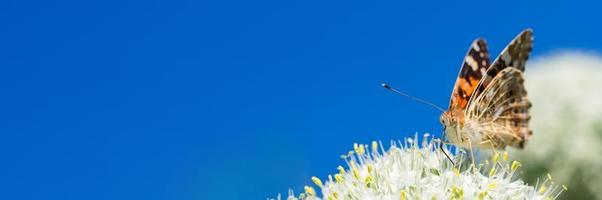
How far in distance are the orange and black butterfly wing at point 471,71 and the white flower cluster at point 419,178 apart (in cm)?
30

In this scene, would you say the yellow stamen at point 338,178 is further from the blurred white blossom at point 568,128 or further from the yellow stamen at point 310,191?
the blurred white blossom at point 568,128

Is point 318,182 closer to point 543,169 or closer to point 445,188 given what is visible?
point 445,188

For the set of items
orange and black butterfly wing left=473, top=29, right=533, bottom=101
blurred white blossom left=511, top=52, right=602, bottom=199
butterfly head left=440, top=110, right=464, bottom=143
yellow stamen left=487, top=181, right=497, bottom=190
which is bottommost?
yellow stamen left=487, top=181, right=497, bottom=190

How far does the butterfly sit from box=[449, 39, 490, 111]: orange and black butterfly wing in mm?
52

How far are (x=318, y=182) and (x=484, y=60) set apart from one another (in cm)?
125

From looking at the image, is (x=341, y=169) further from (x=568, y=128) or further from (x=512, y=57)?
(x=568, y=128)

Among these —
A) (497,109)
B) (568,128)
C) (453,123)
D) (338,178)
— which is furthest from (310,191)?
(568,128)

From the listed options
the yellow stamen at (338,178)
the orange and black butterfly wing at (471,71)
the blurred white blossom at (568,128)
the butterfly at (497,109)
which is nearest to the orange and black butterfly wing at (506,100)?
the butterfly at (497,109)

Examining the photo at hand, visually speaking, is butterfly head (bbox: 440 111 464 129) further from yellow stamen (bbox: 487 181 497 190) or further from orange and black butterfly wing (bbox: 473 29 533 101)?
yellow stamen (bbox: 487 181 497 190)

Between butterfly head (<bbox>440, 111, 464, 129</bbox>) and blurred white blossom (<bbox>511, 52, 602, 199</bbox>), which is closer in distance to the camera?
butterfly head (<bbox>440, 111, 464, 129</bbox>)

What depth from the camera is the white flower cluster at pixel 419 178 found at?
14.2 ft

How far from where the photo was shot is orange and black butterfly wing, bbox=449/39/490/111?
16.2 feet

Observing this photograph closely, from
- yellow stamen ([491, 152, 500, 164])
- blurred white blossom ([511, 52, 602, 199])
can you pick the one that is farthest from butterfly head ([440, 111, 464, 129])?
blurred white blossom ([511, 52, 602, 199])

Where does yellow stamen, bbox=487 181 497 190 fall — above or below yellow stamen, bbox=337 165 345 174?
below
